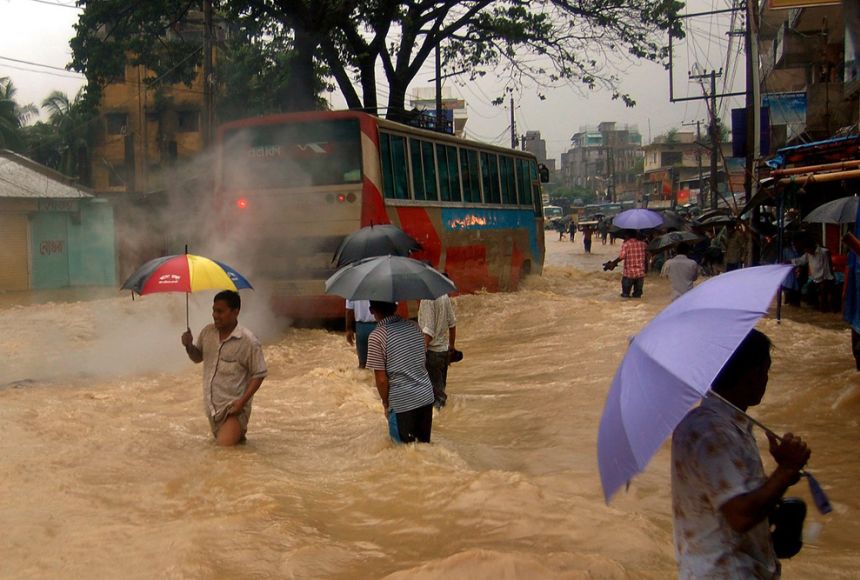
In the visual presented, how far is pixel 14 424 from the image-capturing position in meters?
7.95

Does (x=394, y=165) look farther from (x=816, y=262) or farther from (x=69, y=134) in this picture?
(x=69, y=134)

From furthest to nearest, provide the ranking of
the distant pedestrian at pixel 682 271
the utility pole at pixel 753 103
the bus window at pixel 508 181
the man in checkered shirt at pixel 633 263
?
the bus window at pixel 508 181, the utility pole at pixel 753 103, the man in checkered shirt at pixel 633 263, the distant pedestrian at pixel 682 271

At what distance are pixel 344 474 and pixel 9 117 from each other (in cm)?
3748

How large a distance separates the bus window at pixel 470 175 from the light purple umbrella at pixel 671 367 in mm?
13652

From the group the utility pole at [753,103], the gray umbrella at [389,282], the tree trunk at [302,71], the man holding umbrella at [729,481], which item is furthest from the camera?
the tree trunk at [302,71]

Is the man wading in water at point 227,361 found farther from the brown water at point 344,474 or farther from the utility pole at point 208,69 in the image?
the utility pole at point 208,69

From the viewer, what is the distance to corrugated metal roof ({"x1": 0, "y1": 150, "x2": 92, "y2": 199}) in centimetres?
2422

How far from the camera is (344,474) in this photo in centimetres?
667

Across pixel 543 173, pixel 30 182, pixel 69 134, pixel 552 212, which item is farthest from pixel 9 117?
pixel 552 212

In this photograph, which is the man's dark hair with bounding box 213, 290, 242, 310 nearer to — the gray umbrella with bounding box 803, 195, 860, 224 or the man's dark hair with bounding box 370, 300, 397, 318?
the man's dark hair with bounding box 370, 300, 397, 318

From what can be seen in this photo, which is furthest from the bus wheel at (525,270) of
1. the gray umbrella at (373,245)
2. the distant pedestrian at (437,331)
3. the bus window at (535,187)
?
the distant pedestrian at (437,331)

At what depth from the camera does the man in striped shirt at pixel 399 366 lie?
6000 millimetres

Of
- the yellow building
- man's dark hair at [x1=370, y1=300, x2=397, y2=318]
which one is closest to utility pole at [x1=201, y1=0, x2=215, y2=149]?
man's dark hair at [x1=370, y1=300, x2=397, y2=318]

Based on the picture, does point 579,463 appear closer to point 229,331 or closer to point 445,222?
point 229,331
